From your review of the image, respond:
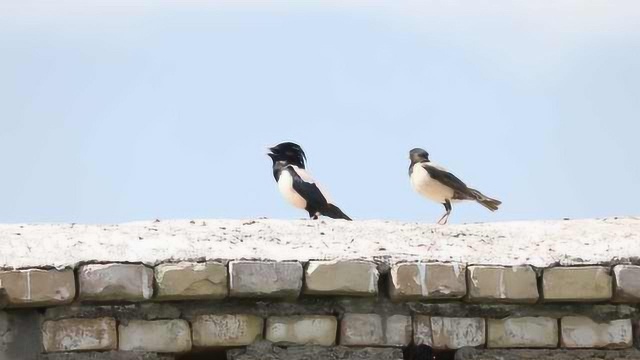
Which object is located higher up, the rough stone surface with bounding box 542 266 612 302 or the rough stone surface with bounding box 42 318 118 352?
the rough stone surface with bounding box 542 266 612 302

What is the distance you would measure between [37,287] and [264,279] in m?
1.18

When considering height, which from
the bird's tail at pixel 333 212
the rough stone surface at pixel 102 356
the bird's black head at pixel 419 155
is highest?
the bird's black head at pixel 419 155

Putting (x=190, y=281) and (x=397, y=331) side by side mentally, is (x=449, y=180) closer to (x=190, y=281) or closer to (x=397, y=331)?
(x=397, y=331)

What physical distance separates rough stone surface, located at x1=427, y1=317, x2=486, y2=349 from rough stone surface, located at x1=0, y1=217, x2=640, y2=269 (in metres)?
0.33

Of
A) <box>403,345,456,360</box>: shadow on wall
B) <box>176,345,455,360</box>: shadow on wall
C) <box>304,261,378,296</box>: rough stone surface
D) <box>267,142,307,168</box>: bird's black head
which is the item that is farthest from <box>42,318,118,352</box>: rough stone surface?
<box>267,142,307,168</box>: bird's black head

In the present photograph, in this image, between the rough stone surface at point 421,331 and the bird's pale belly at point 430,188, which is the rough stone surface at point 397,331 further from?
the bird's pale belly at point 430,188

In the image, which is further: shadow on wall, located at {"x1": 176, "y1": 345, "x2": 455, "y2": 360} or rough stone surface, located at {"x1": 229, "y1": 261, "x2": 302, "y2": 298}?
shadow on wall, located at {"x1": 176, "y1": 345, "x2": 455, "y2": 360}

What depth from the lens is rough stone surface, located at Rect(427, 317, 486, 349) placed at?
8.14 meters

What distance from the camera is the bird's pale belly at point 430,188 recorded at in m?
12.0

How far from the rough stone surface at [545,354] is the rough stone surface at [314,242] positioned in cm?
48

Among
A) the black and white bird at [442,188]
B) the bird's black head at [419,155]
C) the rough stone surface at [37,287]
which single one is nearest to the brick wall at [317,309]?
the rough stone surface at [37,287]

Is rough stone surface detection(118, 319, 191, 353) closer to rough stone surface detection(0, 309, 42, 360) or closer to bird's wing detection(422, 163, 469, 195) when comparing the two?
rough stone surface detection(0, 309, 42, 360)

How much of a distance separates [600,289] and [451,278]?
84 centimetres

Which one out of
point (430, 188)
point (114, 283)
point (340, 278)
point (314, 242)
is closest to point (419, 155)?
point (430, 188)
